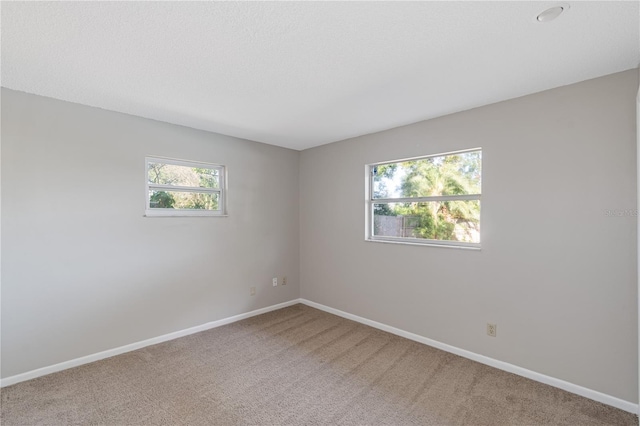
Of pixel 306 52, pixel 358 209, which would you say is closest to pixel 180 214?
pixel 358 209

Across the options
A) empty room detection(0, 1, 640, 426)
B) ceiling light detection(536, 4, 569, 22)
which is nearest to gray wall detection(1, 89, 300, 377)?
empty room detection(0, 1, 640, 426)

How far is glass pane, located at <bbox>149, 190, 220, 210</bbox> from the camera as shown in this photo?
10.2 feet

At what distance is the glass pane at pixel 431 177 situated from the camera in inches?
110

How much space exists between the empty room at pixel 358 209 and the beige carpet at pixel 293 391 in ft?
0.07

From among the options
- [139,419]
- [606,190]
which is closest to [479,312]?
[606,190]

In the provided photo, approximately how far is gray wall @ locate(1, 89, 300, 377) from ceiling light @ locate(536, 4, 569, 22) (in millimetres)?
3159

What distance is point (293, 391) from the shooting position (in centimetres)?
223

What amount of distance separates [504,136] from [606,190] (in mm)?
809

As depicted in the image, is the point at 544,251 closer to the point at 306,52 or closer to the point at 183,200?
the point at 306,52

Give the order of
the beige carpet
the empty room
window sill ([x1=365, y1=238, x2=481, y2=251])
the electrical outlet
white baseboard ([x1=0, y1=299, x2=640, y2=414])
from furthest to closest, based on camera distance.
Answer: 1. window sill ([x1=365, y1=238, x2=481, y2=251])
2. the electrical outlet
3. white baseboard ([x1=0, y1=299, x2=640, y2=414])
4. the beige carpet
5. the empty room

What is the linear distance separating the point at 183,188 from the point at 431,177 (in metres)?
2.78

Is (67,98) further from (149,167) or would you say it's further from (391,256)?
(391,256)

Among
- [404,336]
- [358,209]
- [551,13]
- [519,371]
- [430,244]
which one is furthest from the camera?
[358,209]

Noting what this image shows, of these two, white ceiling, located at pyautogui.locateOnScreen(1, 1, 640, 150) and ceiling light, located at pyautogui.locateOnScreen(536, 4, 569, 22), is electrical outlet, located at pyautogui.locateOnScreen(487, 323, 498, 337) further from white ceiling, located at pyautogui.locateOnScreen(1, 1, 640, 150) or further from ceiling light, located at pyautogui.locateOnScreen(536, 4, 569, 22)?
ceiling light, located at pyautogui.locateOnScreen(536, 4, 569, 22)
